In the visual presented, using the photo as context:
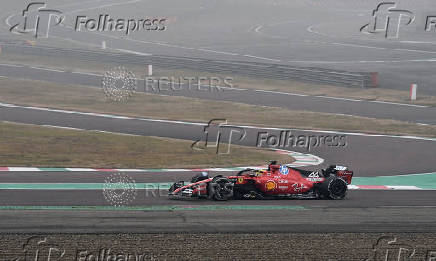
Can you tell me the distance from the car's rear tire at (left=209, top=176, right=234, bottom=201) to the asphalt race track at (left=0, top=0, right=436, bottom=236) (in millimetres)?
353

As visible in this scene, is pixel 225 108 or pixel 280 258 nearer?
pixel 280 258

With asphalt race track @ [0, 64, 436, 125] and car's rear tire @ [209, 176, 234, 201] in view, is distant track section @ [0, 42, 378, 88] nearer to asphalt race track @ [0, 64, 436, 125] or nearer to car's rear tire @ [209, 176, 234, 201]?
asphalt race track @ [0, 64, 436, 125]

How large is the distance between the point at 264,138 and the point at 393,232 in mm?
14955

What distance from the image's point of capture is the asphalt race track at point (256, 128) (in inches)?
648

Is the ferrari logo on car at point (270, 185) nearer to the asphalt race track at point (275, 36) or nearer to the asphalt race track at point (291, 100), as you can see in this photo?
the asphalt race track at point (291, 100)

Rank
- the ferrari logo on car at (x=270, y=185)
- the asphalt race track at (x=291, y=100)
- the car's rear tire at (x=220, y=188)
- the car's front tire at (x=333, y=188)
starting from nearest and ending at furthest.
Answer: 1. the car's rear tire at (x=220, y=188)
2. the ferrari logo on car at (x=270, y=185)
3. the car's front tire at (x=333, y=188)
4. the asphalt race track at (x=291, y=100)

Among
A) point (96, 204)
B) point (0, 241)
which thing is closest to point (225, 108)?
point (96, 204)

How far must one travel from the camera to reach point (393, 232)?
15.9 meters

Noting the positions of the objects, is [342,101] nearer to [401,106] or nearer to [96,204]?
[401,106]

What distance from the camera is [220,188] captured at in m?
18.6

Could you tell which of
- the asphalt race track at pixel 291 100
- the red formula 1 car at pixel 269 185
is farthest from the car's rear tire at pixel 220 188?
the asphalt race track at pixel 291 100

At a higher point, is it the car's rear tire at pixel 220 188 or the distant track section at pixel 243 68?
the distant track section at pixel 243 68

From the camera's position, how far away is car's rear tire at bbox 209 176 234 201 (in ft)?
60.6

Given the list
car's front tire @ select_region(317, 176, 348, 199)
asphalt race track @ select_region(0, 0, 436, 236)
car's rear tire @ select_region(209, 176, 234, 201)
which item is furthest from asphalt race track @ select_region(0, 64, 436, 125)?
car's rear tire @ select_region(209, 176, 234, 201)
